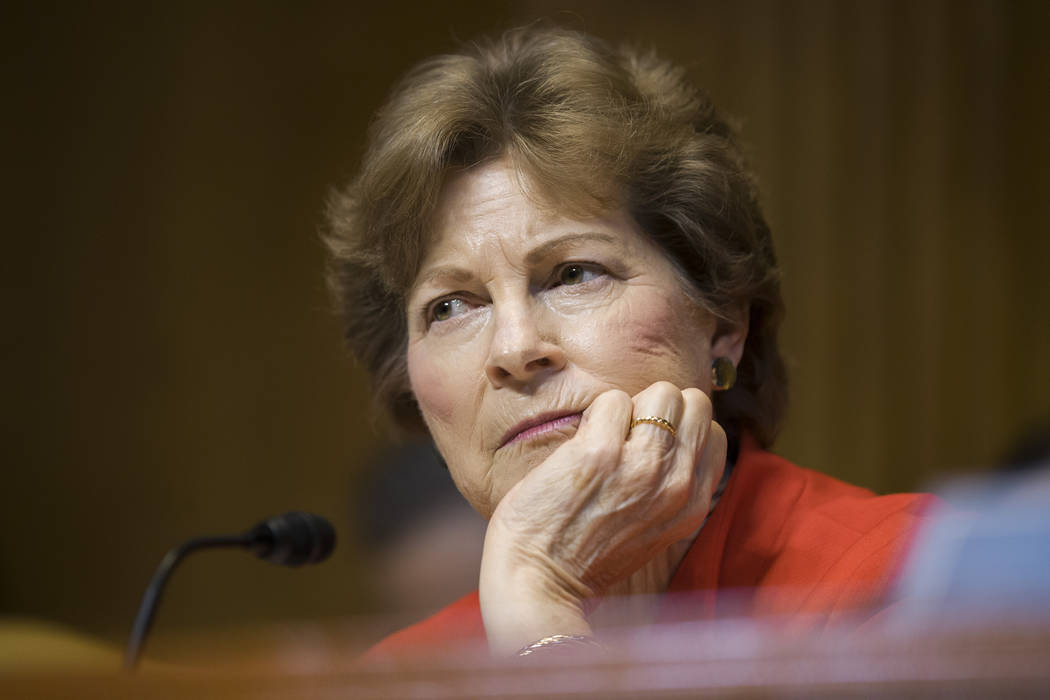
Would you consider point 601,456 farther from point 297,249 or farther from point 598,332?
point 297,249

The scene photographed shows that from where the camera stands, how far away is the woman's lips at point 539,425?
5.23 feet

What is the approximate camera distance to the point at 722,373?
179 centimetres

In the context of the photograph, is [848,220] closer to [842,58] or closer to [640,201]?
[842,58]

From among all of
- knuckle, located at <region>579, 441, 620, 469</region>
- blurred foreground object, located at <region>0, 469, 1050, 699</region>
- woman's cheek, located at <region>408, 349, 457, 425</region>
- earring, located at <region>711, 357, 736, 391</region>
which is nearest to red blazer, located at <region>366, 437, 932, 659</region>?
earring, located at <region>711, 357, 736, 391</region>

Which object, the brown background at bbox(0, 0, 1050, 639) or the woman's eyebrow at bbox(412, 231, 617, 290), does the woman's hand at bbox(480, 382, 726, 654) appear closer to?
the woman's eyebrow at bbox(412, 231, 617, 290)

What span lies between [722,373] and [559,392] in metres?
0.34

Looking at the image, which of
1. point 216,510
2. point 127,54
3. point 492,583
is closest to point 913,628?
point 492,583

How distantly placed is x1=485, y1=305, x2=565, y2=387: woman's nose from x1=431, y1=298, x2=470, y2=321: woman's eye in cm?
13

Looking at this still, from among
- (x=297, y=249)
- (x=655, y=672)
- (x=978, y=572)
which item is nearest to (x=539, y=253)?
(x=978, y=572)

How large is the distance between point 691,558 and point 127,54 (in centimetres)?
330

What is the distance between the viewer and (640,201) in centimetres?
A: 171

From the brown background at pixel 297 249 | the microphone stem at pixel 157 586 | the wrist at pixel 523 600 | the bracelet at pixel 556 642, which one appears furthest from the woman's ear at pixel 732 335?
the brown background at pixel 297 249

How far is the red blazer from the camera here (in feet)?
4.79

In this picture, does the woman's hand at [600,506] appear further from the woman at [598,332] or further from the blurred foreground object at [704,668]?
the blurred foreground object at [704,668]
